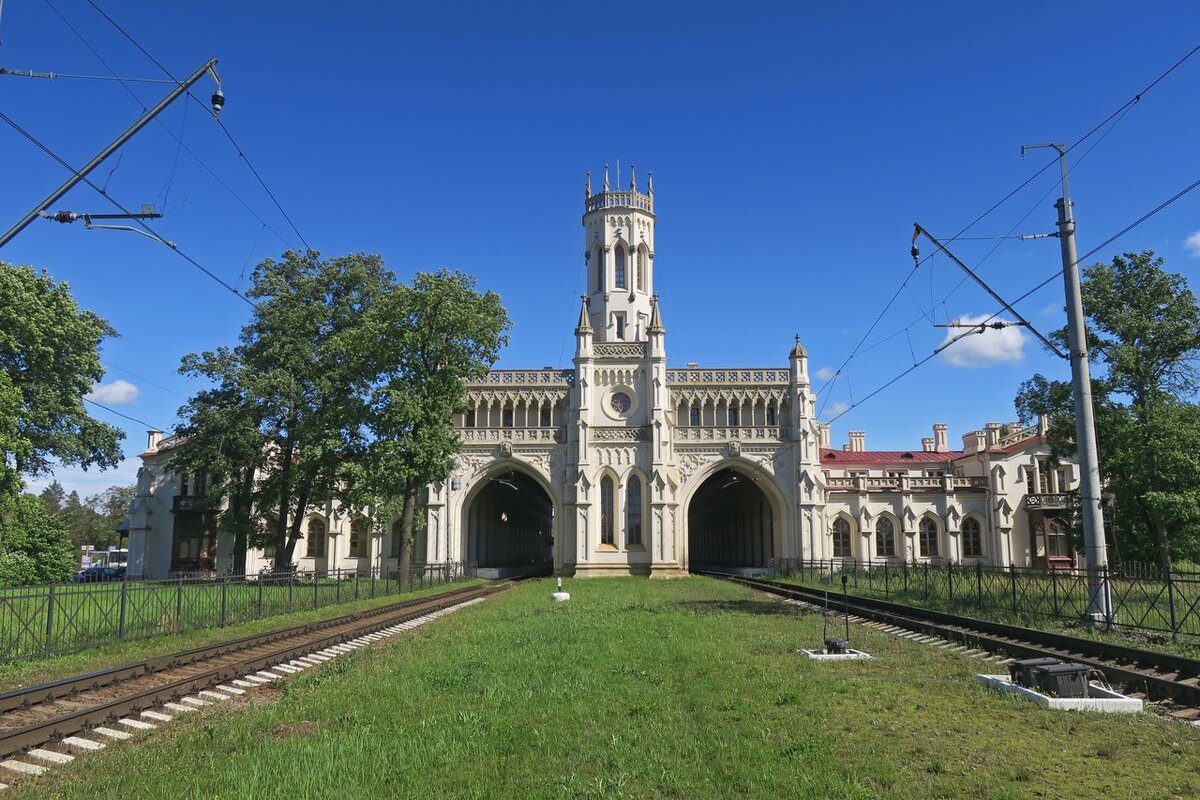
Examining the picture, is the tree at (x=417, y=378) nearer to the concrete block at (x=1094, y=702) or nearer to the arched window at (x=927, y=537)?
the concrete block at (x=1094, y=702)

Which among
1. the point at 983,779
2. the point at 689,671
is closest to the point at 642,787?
the point at 983,779

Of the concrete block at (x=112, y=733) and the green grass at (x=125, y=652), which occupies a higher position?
the concrete block at (x=112, y=733)

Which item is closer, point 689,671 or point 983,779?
point 983,779

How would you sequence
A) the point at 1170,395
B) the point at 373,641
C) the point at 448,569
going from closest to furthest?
the point at 373,641 → the point at 1170,395 → the point at 448,569

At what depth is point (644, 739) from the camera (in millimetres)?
8211

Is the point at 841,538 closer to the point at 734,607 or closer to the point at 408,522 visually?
the point at 408,522

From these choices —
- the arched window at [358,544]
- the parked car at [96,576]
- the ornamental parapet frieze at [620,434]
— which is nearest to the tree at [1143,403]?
the ornamental parapet frieze at [620,434]

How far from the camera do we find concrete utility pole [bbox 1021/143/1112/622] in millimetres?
17734

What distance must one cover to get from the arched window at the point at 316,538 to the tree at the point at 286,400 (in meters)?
9.71

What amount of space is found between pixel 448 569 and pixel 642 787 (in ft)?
127

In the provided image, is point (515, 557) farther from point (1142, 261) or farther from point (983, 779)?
point (983, 779)

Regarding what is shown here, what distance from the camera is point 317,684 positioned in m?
11.8

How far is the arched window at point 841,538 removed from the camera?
190 ft

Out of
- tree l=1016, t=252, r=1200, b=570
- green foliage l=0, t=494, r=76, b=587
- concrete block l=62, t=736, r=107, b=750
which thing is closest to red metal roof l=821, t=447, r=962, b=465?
tree l=1016, t=252, r=1200, b=570
